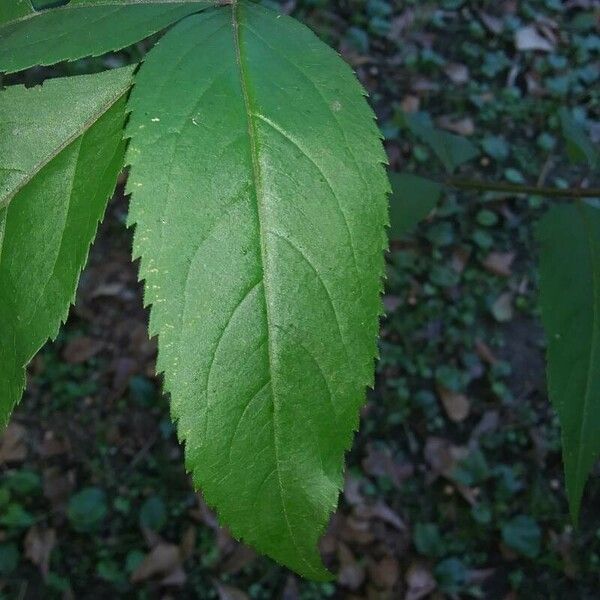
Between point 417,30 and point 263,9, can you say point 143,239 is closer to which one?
point 263,9

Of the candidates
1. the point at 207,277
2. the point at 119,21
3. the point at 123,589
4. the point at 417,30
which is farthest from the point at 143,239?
the point at 417,30

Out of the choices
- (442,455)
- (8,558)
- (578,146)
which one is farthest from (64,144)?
(442,455)

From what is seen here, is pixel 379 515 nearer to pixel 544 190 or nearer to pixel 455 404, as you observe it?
pixel 455 404

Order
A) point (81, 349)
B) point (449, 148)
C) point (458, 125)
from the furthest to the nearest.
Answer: point (458, 125) < point (81, 349) < point (449, 148)

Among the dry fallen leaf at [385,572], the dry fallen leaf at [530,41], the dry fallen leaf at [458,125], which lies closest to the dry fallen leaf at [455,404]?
the dry fallen leaf at [385,572]

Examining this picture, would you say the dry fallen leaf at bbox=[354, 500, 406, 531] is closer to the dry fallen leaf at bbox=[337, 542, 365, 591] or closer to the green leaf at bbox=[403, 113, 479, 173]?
the dry fallen leaf at bbox=[337, 542, 365, 591]

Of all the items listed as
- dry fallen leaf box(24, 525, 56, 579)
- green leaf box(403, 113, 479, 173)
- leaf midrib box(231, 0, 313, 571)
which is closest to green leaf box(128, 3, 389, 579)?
leaf midrib box(231, 0, 313, 571)

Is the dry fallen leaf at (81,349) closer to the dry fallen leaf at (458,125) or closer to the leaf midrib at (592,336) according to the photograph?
the dry fallen leaf at (458,125)
